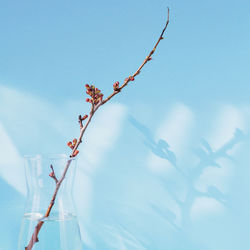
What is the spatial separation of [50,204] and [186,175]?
670 mm

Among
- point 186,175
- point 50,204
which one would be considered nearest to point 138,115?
point 186,175

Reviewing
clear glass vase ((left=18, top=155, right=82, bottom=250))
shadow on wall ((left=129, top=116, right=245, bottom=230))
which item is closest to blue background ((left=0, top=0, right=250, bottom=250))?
shadow on wall ((left=129, top=116, right=245, bottom=230))

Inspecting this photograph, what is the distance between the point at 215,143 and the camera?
120 centimetres

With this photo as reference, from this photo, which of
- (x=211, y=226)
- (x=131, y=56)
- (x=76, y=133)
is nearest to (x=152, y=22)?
(x=131, y=56)

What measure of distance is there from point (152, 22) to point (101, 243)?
611mm

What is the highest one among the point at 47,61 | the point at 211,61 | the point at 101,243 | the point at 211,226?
the point at 211,61

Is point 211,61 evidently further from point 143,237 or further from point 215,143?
point 143,237

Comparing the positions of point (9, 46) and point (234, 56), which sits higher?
point (234, 56)

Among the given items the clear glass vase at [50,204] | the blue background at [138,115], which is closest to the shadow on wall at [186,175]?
the blue background at [138,115]

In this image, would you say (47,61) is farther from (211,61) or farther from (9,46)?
(211,61)

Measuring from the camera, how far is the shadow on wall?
118 centimetres

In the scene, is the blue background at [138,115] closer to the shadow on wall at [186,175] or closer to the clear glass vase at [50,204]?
the shadow on wall at [186,175]

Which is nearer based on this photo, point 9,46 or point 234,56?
Answer: point 9,46

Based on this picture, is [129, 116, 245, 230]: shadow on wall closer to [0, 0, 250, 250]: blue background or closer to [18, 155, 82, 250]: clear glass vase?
[0, 0, 250, 250]: blue background
